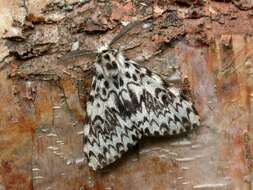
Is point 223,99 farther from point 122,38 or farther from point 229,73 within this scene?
point 122,38

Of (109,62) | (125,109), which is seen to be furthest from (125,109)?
(109,62)

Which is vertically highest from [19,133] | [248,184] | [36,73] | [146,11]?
[146,11]

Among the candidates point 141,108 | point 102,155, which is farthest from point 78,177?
point 141,108

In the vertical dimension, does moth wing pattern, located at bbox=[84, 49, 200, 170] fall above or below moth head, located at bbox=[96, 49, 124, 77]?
below

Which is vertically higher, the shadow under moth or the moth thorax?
the moth thorax

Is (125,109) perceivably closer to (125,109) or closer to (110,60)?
(125,109)
